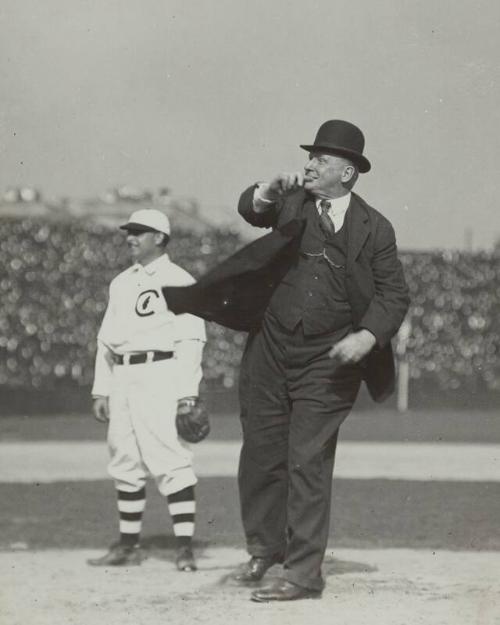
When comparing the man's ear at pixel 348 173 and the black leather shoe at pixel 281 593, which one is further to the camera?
the man's ear at pixel 348 173

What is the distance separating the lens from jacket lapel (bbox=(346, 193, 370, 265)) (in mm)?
5070

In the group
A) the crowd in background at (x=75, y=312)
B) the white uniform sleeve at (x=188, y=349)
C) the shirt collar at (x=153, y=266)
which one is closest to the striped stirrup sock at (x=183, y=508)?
the white uniform sleeve at (x=188, y=349)

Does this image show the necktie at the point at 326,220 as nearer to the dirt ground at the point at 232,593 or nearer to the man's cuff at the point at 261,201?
the man's cuff at the point at 261,201

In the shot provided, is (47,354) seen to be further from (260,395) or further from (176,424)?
(260,395)

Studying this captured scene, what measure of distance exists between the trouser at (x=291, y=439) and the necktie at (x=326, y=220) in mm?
435

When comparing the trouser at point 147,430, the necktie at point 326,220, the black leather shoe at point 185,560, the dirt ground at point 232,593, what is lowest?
the black leather shoe at point 185,560

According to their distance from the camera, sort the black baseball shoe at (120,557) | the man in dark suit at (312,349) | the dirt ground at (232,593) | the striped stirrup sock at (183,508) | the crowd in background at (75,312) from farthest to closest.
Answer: the crowd in background at (75,312) < the striped stirrup sock at (183,508) < the black baseball shoe at (120,557) < the man in dark suit at (312,349) < the dirt ground at (232,593)

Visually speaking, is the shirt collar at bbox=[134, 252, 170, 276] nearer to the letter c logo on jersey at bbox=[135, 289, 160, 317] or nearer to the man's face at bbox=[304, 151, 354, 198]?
the letter c logo on jersey at bbox=[135, 289, 160, 317]

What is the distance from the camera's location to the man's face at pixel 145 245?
6570 millimetres

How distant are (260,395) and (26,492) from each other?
463 centimetres

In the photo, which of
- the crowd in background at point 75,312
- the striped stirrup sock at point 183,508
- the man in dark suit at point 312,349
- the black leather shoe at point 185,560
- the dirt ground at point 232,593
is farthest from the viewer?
the crowd in background at point 75,312

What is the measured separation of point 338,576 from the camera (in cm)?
557

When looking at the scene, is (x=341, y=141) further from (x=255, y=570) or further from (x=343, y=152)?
(x=255, y=570)

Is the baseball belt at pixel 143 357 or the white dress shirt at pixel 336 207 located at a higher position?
the white dress shirt at pixel 336 207
